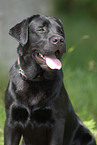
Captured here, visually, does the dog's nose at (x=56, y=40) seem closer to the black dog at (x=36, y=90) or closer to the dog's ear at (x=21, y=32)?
the black dog at (x=36, y=90)

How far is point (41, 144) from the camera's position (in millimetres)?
2932

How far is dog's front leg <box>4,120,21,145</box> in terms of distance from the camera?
2.84 metres

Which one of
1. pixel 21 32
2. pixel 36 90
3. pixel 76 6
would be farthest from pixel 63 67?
pixel 76 6

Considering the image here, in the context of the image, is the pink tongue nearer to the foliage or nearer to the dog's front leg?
the dog's front leg

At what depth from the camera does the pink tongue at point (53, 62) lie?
2580 millimetres

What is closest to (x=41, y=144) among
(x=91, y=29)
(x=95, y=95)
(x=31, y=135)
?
(x=31, y=135)

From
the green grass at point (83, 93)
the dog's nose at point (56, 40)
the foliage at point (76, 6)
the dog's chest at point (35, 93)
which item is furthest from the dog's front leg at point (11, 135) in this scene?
the foliage at point (76, 6)

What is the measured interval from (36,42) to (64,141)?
1073 millimetres

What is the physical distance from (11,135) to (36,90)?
1.59ft

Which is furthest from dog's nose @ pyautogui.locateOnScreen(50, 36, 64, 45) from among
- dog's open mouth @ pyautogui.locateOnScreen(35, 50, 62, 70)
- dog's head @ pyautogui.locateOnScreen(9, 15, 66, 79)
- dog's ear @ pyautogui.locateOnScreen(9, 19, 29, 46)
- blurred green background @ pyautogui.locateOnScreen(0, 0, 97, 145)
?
blurred green background @ pyautogui.locateOnScreen(0, 0, 97, 145)

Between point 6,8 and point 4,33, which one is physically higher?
point 6,8

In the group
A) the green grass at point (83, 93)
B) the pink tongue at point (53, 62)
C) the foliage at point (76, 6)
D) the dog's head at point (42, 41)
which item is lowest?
the green grass at point (83, 93)

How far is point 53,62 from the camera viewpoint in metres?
2.62

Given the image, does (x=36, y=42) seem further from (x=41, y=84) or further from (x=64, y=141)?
(x=64, y=141)
